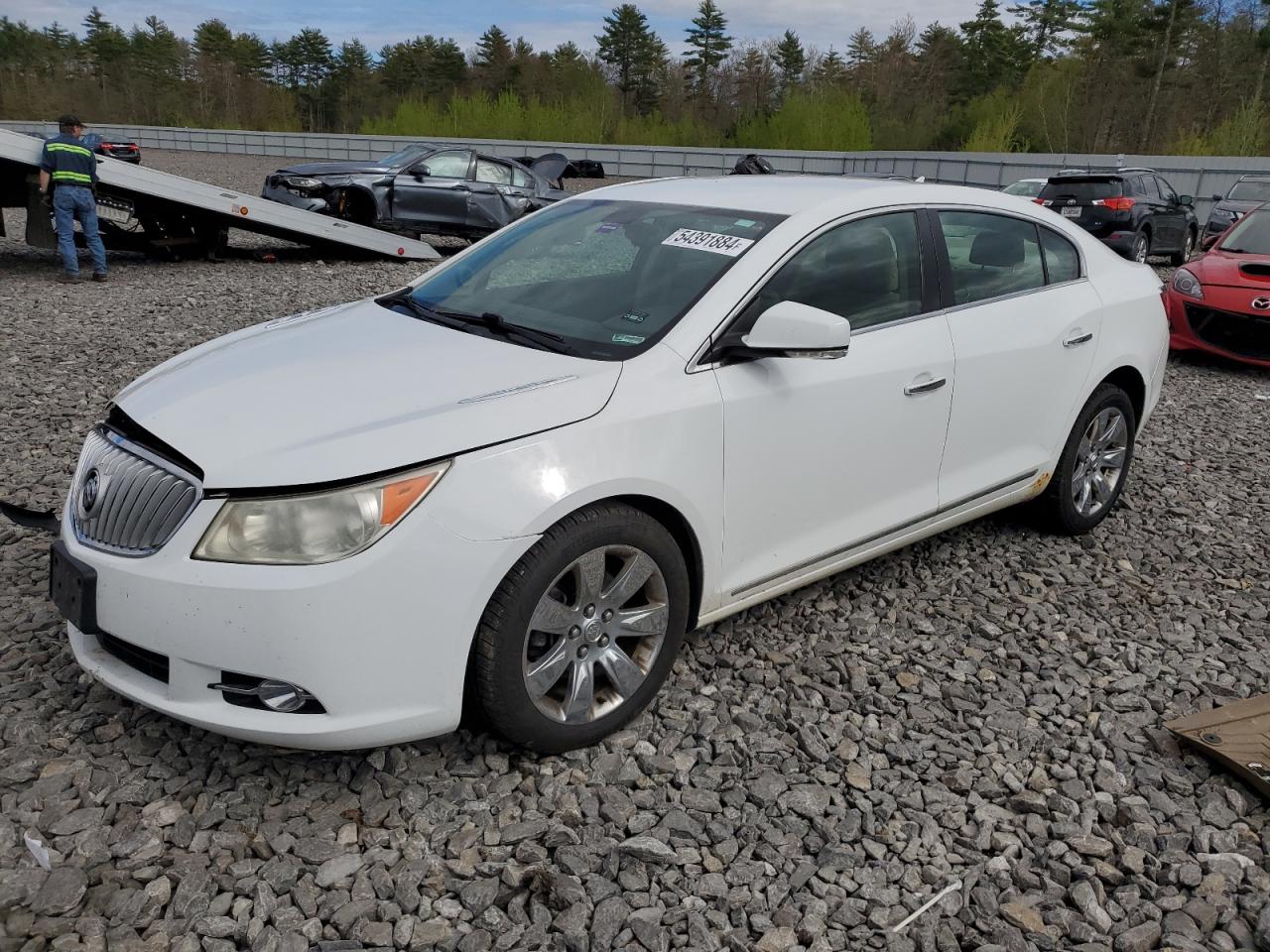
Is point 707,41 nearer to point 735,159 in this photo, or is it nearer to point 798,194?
point 735,159

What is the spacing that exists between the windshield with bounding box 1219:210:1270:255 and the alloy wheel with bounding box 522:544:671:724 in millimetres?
8461

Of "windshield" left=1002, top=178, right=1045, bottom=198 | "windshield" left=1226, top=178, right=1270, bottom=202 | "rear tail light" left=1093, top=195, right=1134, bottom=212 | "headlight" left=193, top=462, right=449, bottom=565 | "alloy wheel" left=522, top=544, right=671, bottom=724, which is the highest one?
"windshield" left=1226, top=178, right=1270, bottom=202

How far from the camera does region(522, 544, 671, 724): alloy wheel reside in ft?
9.10

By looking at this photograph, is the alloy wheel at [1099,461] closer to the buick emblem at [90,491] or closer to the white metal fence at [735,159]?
the buick emblem at [90,491]

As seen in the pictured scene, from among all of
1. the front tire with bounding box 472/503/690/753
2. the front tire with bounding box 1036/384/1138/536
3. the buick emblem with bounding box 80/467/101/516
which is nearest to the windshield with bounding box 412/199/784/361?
the front tire with bounding box 472/503/690/753

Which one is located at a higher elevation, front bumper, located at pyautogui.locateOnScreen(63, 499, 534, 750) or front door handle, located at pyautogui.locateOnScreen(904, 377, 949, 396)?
front door handle, located at pyautogui.locateOnScreen(904, 377, 949, 396)

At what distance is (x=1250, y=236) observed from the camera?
30.6 ft

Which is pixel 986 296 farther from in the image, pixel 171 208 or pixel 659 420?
pixel 171 208

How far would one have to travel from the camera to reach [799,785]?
290cm

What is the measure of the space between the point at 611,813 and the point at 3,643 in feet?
7.42

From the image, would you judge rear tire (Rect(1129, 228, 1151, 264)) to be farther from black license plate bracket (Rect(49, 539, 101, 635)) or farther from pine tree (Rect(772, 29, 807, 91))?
pine tree (Rect(772, 29, 807, 91))

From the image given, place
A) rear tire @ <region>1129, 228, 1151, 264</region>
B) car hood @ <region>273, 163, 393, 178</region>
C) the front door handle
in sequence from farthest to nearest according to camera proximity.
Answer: rear tire @ <region>1129, 228, 1151, 264</region>
car hood @ <region>273, 163, 393, 178</region>
the front door handle

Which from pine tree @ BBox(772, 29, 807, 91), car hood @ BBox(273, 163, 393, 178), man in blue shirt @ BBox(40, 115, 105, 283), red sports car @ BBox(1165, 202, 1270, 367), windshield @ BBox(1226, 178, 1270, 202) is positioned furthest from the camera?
pine tree @ BBox(772, 29, 807, 91)

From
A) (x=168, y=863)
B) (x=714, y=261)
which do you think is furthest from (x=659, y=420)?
(x=168, y=863)
